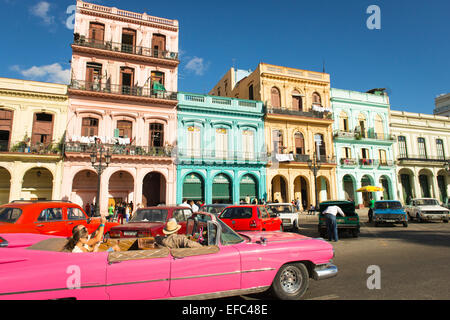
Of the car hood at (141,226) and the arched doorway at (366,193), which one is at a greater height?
the arched doorway at (366,193)

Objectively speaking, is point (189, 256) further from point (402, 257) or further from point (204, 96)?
point (204, 96)

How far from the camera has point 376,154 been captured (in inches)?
1203

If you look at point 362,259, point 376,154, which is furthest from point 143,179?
point 376,154

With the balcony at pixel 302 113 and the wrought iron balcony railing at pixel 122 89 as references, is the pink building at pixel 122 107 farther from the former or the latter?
the balcony at pixel 302 113

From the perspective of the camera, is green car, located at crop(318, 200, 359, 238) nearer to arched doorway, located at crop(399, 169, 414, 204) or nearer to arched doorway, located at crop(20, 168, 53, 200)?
arched doorway, located at crop(20, 168, 53, 200)

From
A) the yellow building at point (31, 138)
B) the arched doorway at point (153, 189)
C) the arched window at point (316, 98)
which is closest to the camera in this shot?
the yellow building at point (31, 138)

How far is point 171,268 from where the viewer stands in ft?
12.2

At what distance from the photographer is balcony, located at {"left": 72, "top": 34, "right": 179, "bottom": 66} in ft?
71.8

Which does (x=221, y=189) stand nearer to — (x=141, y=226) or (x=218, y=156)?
(x=218, y=156)

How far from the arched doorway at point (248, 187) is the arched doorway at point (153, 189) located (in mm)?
6826

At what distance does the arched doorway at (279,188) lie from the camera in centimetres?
2677

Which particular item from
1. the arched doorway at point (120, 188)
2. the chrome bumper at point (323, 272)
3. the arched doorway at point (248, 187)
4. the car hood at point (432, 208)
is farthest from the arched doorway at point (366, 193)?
the chrome bumper at point (323, 272)

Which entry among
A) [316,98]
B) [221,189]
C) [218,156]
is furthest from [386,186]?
[218,156]

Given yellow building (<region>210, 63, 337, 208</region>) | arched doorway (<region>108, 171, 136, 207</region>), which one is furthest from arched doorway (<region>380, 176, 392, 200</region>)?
arched doorway (<region>108, 171, 136, 207</region>)
